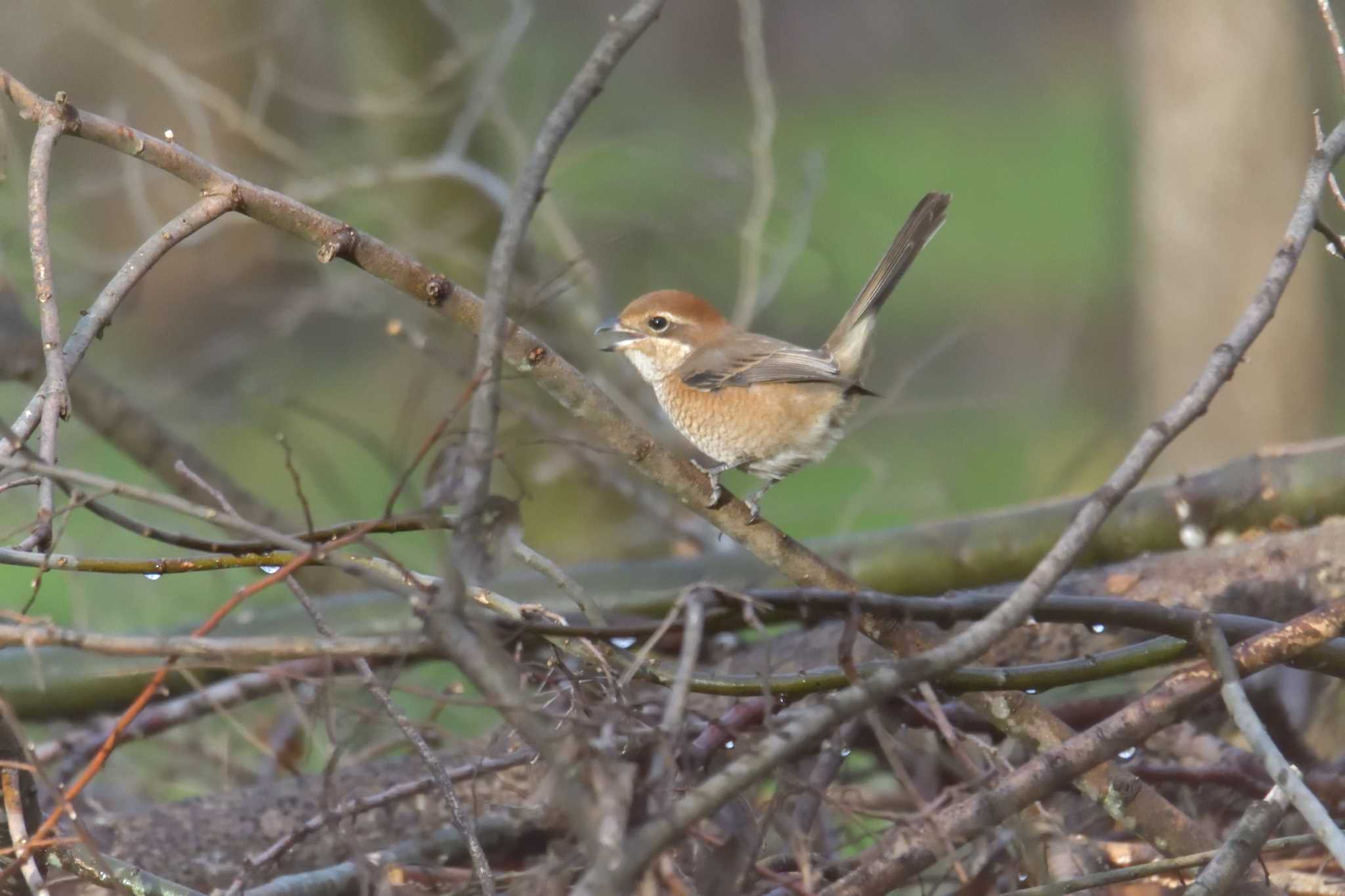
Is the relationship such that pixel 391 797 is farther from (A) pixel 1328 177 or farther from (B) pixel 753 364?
(A) pixel 1328 177

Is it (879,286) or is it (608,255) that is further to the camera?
(608,255)

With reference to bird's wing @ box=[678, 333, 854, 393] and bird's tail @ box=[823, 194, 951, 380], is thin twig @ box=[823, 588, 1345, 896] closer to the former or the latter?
bird's tail @ box=[823, 194, 951, 380]

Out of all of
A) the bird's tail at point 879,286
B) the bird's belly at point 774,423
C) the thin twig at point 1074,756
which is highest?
the bird's tail at point 879,286

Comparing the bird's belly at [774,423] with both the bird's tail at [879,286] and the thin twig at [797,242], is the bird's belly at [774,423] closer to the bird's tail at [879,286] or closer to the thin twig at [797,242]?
the bird's tail at [879,286]

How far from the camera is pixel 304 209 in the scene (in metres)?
2.14

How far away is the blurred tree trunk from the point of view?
765 centimetres

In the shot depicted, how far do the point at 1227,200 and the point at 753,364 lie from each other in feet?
17.8

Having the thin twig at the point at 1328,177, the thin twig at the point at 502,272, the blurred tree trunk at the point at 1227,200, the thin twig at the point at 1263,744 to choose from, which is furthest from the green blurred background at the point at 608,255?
the thin twig at the point at 1328,177

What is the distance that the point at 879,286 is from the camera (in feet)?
11.4

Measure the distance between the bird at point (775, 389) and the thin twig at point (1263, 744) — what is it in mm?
1367

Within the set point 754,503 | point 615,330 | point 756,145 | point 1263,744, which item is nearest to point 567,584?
point 754,503

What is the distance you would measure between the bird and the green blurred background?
0.36 meters

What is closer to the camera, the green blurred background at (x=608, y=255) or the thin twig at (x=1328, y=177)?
the thin twig at (x=1328, y=177)

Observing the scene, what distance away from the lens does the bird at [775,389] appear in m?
3.51
